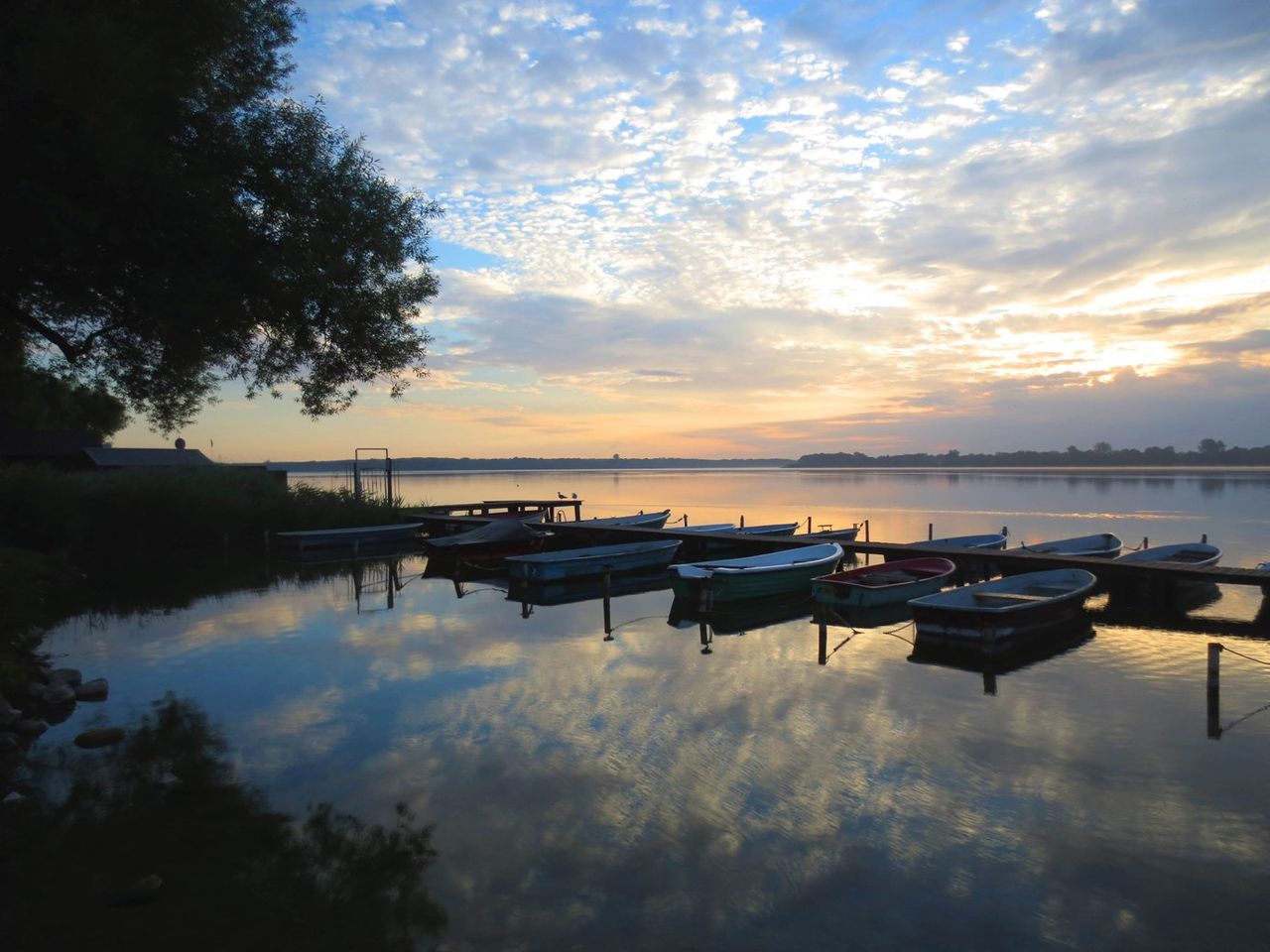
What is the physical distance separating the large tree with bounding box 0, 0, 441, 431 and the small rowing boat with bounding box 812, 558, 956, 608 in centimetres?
1031

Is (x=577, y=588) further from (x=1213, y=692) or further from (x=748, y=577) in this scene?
(x=1213, y=692)

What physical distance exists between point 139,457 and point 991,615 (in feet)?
138

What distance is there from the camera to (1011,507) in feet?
188

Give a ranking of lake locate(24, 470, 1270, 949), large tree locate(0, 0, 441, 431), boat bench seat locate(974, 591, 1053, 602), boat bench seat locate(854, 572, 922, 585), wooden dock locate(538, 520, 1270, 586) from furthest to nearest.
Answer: boat bench seat locate(854, 572, 922, 585), wooden dock locate(538, 520, 1270, 586), boat bench seat locate(974, 591, 1053, 602), large tree locate(0, 0, 441, 431), lake locate(24, 470, 1270, 949)

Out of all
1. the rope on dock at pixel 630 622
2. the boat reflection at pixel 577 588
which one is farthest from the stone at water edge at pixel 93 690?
the boat reflection at pixel 577 588

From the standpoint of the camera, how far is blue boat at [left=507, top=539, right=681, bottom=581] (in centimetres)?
Answer: 2239

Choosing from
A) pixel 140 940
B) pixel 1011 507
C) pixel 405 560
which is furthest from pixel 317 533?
pixel 1011 507

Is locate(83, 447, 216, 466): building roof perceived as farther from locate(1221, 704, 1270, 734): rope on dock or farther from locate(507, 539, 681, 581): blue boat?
locate(1221, 704, 1270, 734): rope on dock

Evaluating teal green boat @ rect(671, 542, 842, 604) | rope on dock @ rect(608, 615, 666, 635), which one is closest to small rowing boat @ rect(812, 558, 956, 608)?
teal green boat @ rect(671, 542, 842, 604)

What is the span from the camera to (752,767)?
28.8ft

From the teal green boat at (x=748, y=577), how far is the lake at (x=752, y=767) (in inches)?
67.2

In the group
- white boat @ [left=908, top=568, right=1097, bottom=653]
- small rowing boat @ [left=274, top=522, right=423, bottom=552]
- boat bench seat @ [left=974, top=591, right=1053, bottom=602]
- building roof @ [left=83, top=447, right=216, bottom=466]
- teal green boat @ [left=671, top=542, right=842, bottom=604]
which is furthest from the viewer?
building roof @ [left=83, top=447, right=216, bottom=466]

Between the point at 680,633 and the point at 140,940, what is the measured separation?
459 inches

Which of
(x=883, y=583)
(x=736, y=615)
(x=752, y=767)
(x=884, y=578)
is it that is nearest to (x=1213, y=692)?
(x=752, y=767)
